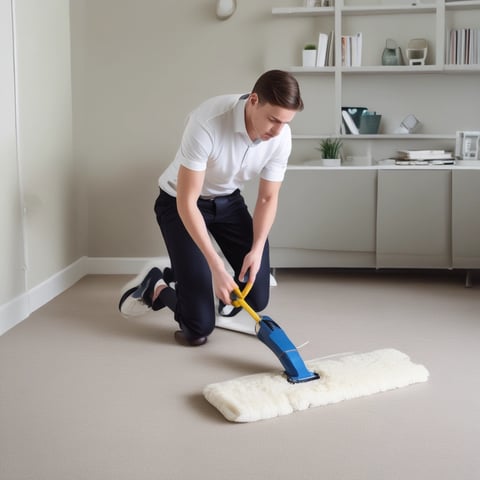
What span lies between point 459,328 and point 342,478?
1610mm

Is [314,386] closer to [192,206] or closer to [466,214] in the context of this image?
[192,206]

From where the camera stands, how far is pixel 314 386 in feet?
7.44

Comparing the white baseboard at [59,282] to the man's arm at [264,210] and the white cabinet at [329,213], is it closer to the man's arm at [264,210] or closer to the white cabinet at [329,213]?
the white cabinet at [329,213]

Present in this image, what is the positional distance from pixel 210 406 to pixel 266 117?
92 cm

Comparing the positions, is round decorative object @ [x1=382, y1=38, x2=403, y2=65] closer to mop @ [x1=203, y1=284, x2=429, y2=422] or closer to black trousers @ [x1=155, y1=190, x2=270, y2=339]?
black trousers @ [x1=155, y1=190, x2=270, y2=339]

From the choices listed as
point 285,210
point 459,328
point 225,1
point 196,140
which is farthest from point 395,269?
point 196,140

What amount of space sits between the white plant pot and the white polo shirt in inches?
64.9

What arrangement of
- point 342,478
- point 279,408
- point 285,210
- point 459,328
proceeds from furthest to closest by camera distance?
1. point 285,210
2. point 459,328
3. point 279,408
4. point 342,478

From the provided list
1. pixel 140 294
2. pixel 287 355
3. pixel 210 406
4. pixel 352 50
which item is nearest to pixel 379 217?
pixel 352 50

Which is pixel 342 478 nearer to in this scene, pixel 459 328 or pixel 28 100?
pixel 459 328

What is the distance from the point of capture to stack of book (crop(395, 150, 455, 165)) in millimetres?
4148

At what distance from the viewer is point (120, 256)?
4.48 m

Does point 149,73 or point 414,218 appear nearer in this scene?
point 414,218

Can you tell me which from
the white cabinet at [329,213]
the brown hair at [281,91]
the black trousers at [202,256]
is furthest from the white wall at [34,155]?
the brown hair at [281,91]
